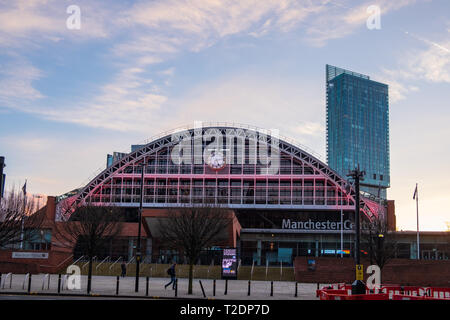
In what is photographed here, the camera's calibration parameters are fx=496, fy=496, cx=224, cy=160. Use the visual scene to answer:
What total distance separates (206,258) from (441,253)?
36113 millimetres

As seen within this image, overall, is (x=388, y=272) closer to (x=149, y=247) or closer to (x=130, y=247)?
(x=149, y=247)

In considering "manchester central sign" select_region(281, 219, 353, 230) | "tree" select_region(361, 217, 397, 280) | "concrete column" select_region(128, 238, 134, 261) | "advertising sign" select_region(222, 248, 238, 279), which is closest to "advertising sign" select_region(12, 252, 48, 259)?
"advertising sign" select_region(222, 248, 238, 279)

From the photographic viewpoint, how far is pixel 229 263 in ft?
141

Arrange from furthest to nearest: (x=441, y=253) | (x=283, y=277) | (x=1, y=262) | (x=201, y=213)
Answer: (x=441, y=253)
(x=283, y=277)
(x=1, y=262)
(x=201, y=213)

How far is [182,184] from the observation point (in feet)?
255

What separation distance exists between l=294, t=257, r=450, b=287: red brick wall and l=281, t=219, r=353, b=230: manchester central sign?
24.9 m

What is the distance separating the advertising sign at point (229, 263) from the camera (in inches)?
1678

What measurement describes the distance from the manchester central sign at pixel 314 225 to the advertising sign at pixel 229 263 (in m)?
32.2

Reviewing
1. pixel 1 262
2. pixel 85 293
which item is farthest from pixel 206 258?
pixel 85 293

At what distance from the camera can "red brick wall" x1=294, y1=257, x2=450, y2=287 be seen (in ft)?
151

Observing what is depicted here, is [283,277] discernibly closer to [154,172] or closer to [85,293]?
[85,293]

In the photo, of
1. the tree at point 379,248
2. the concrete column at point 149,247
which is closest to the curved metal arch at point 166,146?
the concrete column at point 149,247

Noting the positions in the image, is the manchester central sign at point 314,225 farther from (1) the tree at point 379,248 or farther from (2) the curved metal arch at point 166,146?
(1) the tree at point 379,248

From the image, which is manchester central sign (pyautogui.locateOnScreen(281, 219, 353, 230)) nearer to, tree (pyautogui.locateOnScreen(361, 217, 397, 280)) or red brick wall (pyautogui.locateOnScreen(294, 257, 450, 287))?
tree (pyautogui.locateOnScreen(361, 217, 397, 280))
